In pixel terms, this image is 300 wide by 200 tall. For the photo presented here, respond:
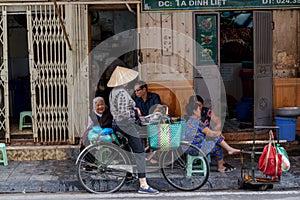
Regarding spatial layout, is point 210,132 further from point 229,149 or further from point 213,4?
point 213,4

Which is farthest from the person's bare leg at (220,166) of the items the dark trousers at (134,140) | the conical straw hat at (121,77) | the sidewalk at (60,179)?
the conical straw hat at (121,77)

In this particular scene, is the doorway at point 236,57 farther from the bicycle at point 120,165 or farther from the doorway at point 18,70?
the doorway at point 18,70

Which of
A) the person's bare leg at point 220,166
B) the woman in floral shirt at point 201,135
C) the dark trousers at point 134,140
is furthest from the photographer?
the person's bare leg at point 220,166

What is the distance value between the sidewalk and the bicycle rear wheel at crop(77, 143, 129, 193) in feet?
0.76

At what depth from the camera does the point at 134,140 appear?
25.8ft

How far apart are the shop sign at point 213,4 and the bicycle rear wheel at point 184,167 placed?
2.79 m

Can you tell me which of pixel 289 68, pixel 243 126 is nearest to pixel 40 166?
pixel 243 126

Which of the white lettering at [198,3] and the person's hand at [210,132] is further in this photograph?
the white lettering at [198,3]

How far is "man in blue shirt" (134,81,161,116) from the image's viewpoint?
30.3 feet

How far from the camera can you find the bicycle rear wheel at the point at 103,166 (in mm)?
7859

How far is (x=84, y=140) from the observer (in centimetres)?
873

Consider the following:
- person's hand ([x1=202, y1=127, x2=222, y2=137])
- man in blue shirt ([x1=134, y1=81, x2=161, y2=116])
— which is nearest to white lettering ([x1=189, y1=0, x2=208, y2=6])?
man in blue shirt ([x1=134, y1=81, x2=161, y2=116])

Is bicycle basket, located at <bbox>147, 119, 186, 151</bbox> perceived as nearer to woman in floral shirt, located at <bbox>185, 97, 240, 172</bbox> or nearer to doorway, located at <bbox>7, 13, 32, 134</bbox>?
woman in floral shirt, located at <bbox>185, 97, 240, 172</bbox>

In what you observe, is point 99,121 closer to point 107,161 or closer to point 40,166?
point 107,161
